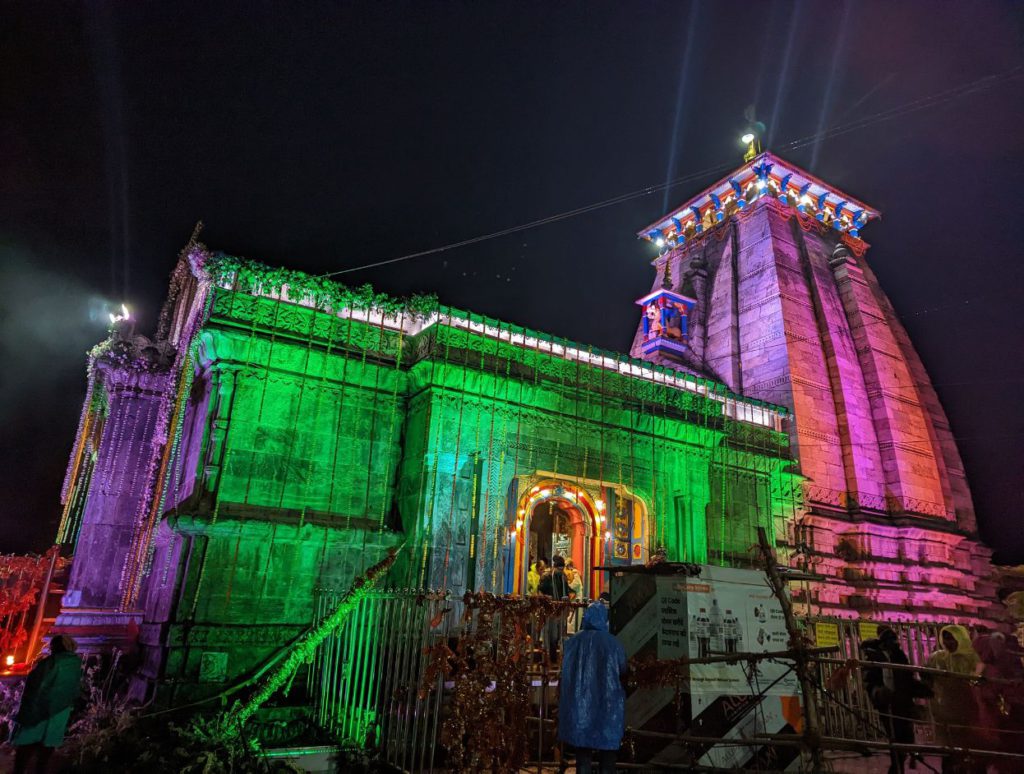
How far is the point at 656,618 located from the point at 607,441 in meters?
8.65

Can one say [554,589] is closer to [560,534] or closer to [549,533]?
[549,533]

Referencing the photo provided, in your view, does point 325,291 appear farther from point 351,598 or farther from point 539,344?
point 351,598

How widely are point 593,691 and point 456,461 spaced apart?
7.66 metres

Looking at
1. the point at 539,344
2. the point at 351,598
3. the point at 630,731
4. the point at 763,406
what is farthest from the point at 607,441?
the point at 630,731

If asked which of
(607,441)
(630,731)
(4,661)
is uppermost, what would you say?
(607,441)

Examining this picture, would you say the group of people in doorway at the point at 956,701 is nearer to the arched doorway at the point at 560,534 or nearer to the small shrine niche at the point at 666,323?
the arched doorway at the point at 560,534

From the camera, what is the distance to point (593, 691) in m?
5.79

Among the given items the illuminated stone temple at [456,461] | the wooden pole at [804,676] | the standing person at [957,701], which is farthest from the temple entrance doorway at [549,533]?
the wooden pole at [804,676]

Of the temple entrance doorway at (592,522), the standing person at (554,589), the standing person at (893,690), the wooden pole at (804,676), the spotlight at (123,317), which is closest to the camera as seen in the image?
the wooden pole at (804,676)

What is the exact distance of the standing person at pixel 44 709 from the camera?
6562 millimetres

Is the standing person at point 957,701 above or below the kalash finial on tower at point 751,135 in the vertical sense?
below

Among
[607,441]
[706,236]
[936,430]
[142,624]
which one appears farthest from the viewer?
[706,236]

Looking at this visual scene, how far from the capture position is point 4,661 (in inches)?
559

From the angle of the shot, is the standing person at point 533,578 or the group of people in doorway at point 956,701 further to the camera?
the standing person at point 533,578
